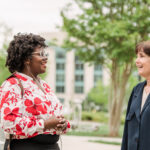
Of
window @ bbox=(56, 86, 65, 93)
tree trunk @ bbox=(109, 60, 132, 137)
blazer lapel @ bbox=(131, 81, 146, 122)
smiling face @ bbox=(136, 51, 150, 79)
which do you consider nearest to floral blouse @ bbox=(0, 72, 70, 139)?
blazer lapel @ bbox=(131, 81, 146, 122)

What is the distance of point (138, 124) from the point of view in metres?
3.02

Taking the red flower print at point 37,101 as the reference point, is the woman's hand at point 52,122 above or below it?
below

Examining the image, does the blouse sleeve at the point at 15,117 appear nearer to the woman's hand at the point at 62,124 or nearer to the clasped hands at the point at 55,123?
the clasped hands at the point at 55,123

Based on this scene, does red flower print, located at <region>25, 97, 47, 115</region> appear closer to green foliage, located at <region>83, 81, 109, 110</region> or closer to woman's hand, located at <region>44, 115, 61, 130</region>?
woman's hand, located at <region>44, 115, 61, 130</region>

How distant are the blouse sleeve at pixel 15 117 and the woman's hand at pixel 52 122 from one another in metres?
0.03

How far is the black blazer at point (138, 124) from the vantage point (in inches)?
118

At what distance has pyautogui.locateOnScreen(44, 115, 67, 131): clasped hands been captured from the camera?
246 cm

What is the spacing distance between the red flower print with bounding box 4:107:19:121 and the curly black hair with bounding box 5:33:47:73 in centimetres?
39

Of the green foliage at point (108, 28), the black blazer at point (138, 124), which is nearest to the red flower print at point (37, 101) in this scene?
the black blazer at point (138, 124)

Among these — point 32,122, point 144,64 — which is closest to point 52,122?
point 32,122

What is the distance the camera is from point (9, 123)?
236 cm

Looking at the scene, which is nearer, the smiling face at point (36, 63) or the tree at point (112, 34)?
the smiling face at point (36, 63)

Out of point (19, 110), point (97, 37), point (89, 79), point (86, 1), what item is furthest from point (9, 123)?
point (89, 79)

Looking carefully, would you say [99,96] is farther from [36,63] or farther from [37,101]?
[37,101]
